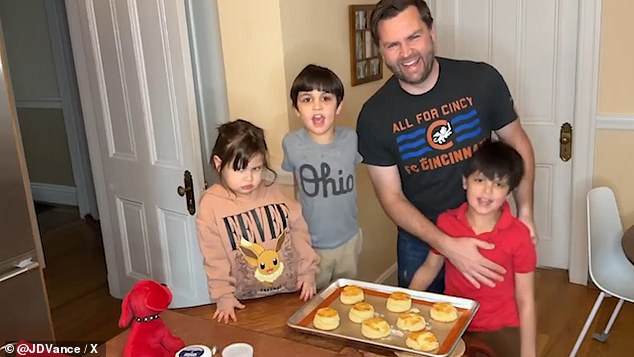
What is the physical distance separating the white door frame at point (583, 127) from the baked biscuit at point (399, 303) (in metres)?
2.40

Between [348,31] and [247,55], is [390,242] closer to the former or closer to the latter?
[348,31]

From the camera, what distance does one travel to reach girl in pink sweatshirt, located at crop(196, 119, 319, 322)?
1.62 meters

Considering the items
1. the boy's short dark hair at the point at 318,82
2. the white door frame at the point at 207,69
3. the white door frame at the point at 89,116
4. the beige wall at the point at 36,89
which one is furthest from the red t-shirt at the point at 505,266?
the beige wall at the point at 36,89

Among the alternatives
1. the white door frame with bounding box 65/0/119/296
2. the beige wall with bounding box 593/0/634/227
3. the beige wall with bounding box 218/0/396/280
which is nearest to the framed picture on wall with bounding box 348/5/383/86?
the beige wall with bounding box 218/0/396/280

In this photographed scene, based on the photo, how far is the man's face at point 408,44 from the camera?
187cm

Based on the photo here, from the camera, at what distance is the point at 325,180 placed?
6.18ft

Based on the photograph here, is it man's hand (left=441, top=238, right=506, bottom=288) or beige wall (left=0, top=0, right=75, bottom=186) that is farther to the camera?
beige wall (left=0, top=0, right=75, bottom=186)

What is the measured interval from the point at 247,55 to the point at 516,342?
62.8 inches

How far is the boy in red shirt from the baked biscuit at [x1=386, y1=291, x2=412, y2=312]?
0.75 feet

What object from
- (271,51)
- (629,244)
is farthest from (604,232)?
(271,51)

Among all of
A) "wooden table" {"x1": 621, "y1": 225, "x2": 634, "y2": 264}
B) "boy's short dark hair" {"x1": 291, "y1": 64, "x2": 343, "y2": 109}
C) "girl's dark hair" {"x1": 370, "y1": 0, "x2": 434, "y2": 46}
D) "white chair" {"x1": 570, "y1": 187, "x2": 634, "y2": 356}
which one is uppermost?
"girl's dark hair" {"x1": 370, "y1": 0, "x2": 434, "y2": 46}

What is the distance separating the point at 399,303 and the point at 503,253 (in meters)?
0.36

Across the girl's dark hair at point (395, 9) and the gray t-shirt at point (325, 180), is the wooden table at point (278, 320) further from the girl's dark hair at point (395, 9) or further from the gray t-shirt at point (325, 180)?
the girl's dark hair at point (395, 9)

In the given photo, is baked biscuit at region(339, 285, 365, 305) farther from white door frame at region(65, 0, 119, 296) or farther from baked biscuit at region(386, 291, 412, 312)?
white door frame at region(65, 0, 119, 296)
